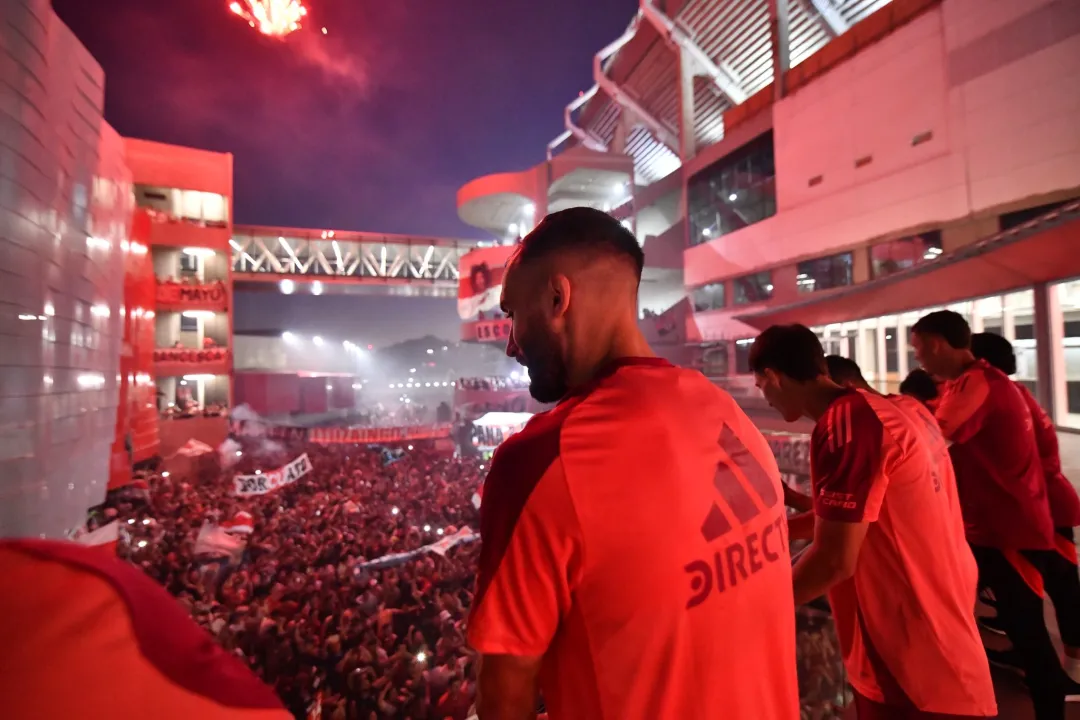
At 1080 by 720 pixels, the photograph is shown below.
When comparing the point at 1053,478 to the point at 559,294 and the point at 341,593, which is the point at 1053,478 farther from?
the point at 341,593

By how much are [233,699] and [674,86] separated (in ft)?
95.4

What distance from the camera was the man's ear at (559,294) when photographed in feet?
4.47

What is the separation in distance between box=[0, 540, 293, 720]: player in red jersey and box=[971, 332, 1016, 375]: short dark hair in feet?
17.0

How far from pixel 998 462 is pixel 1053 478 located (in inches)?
28.4

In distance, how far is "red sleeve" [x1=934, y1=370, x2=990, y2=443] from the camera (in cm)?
314

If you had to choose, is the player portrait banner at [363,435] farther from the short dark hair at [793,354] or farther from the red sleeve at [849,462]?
the red sleeve at [849,462]

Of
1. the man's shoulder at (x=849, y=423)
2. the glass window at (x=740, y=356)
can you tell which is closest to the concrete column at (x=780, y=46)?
the glass window at (x=740, y=356)

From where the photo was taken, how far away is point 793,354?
246 centimetres

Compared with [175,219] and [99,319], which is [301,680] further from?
[175,219]

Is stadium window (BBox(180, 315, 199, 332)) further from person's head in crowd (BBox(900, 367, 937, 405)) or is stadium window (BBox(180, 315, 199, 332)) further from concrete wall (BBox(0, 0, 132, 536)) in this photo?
person's head in crowd (BBox(900, 367, 937, 405))

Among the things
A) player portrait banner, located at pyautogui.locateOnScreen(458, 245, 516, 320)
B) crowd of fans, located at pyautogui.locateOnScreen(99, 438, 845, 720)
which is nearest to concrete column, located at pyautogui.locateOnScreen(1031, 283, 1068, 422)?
crowd of fans, located at pyautogui.locateOnScreen(99, 438, 845, 720)

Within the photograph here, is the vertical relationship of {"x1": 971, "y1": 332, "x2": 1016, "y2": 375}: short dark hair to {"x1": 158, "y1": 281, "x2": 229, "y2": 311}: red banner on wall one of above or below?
below

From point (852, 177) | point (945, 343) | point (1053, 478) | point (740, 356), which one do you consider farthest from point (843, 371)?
point (740, 356)

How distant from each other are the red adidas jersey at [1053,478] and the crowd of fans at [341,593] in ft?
5.72
